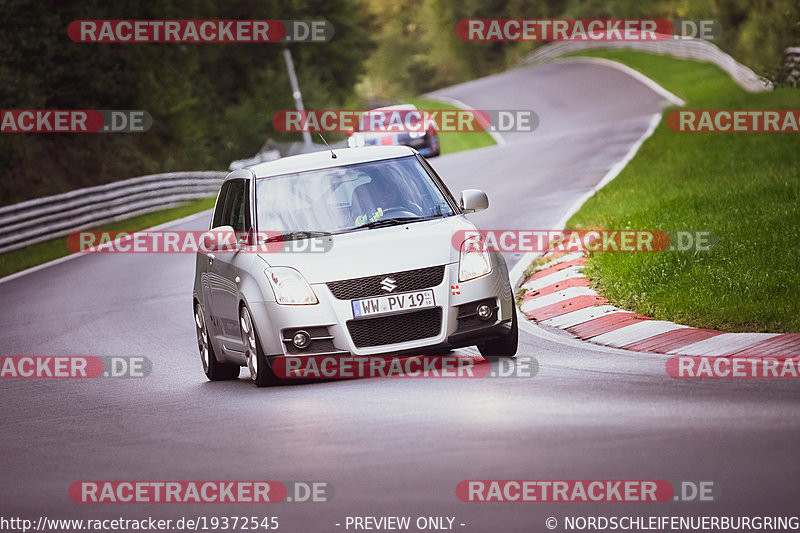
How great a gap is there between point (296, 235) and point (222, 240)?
1.93 feet

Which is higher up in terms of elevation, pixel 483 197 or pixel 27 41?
pixel 27 41

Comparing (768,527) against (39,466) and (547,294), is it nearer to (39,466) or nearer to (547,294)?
(39,466)

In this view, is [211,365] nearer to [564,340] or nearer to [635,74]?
[564,340]

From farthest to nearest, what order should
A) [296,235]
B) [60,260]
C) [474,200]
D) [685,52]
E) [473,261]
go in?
[685,52] < [60,260] < [474,200] < [296,235] < [473,261]

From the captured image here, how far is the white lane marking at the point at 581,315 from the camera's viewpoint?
11.5 meters

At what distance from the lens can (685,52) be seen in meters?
64.4

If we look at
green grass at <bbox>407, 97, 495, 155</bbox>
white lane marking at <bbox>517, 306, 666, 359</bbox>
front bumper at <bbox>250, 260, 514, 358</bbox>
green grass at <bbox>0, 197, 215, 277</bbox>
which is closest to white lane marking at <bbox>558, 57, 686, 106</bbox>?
green grass at <bbox>407, 97, 495, 155</bbox>

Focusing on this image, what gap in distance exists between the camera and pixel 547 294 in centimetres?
1310

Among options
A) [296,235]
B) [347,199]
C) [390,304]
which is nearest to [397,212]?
[347,199]

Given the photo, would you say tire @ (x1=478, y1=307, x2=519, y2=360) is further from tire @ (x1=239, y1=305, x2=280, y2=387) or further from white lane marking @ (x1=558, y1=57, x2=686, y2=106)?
white lane marking @ (x1=558, y1=57, x2=686, y2=106)

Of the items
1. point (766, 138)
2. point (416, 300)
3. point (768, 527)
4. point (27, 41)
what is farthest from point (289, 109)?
point (768, 527)

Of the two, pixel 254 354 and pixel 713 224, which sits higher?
pixel 713 224

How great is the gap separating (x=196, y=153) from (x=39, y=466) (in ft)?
151

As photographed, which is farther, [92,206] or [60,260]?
[92,206]
